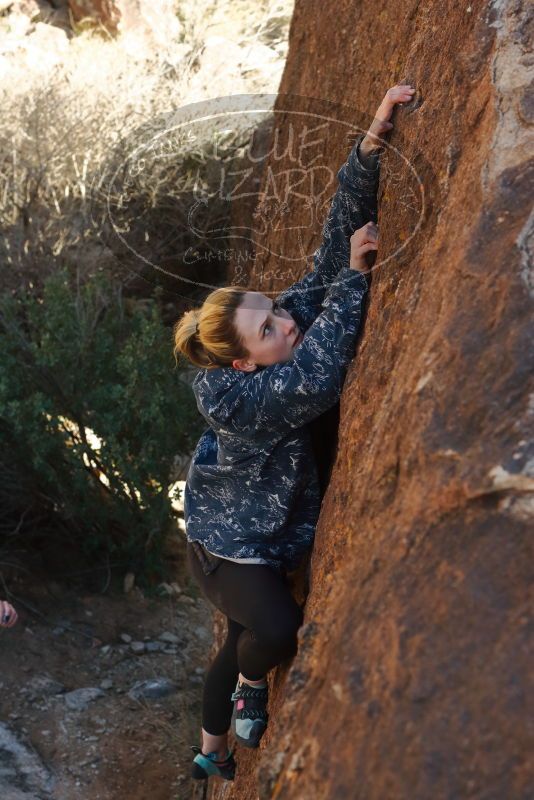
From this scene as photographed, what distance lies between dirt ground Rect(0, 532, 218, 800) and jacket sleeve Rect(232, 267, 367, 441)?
2.48m

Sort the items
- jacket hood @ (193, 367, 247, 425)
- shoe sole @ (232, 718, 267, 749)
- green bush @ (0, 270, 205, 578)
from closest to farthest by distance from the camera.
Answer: jacket hood @ (193, 367, 247, 425), shoe sole @ (232, 718, 267, 749), green bush @ (0, 270, 205, 578)

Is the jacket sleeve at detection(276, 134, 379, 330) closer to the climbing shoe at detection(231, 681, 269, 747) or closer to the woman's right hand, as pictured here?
the woman's right hand

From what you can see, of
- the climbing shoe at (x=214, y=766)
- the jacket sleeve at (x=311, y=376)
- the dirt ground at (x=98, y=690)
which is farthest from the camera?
the dirt ground at (x=98, y=690)

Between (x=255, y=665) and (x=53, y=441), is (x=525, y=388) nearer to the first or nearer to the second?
(x=255, y=665)

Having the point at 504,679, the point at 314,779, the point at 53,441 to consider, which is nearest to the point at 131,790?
the point at 53,441

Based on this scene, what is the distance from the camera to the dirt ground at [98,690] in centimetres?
451

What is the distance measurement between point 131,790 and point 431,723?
3.61 m

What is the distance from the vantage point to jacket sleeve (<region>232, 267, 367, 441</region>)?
7.59ft

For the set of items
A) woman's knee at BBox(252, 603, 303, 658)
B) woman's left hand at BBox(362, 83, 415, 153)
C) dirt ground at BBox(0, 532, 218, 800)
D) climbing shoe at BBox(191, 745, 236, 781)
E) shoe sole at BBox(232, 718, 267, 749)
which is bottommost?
dirt ground at BBox(0, 532, 218, 800)

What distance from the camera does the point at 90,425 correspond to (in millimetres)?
6016

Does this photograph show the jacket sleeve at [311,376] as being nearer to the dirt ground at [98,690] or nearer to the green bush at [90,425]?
the dirt ground at [98,690]

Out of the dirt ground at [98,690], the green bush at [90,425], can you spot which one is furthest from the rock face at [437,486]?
the green bush at [90,425]

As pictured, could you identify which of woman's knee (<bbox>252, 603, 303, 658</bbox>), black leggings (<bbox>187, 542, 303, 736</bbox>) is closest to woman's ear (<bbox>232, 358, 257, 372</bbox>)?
black leggings (<bbox>187, 542, 303, 736</bbox>)

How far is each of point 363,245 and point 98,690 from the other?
11.7 ft
